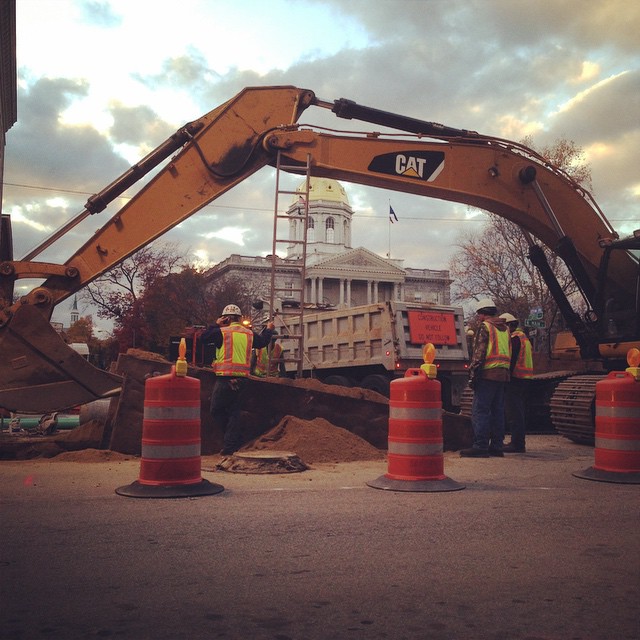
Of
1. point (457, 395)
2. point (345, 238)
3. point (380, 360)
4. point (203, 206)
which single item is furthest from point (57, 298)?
point (345, 238)

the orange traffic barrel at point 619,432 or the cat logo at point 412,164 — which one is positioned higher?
the cat logo at point 412,164

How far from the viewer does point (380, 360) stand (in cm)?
1839

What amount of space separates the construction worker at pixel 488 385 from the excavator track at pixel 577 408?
164 cm

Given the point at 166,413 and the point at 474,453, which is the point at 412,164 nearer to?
the point at 474,453

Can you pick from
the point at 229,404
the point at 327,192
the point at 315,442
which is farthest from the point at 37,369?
the point at 327,192

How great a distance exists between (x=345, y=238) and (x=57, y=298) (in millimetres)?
94193

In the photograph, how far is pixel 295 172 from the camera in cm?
1116

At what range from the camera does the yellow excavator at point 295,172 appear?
30.0 ft

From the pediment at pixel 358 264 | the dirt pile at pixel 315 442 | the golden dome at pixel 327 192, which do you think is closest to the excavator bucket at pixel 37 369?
the dirt pile at pixel 315 442

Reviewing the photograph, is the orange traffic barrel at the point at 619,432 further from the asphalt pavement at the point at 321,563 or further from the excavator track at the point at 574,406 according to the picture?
the excavator track at the point at 574,406

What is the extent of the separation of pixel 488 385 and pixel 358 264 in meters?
76.7

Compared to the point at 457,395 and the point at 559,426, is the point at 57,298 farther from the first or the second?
the point at 457,395

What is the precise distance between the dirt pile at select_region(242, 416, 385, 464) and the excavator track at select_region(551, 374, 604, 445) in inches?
134

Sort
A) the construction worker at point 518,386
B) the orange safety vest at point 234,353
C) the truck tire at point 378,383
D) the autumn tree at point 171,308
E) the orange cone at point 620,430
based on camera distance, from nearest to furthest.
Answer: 1. the orange cone at point 620,430
2. the orange safety vest at point 234,353
3. the construction worker at point 518,386
4. the truck tire at point 378,383
5. the autumn tree at point 171,308
